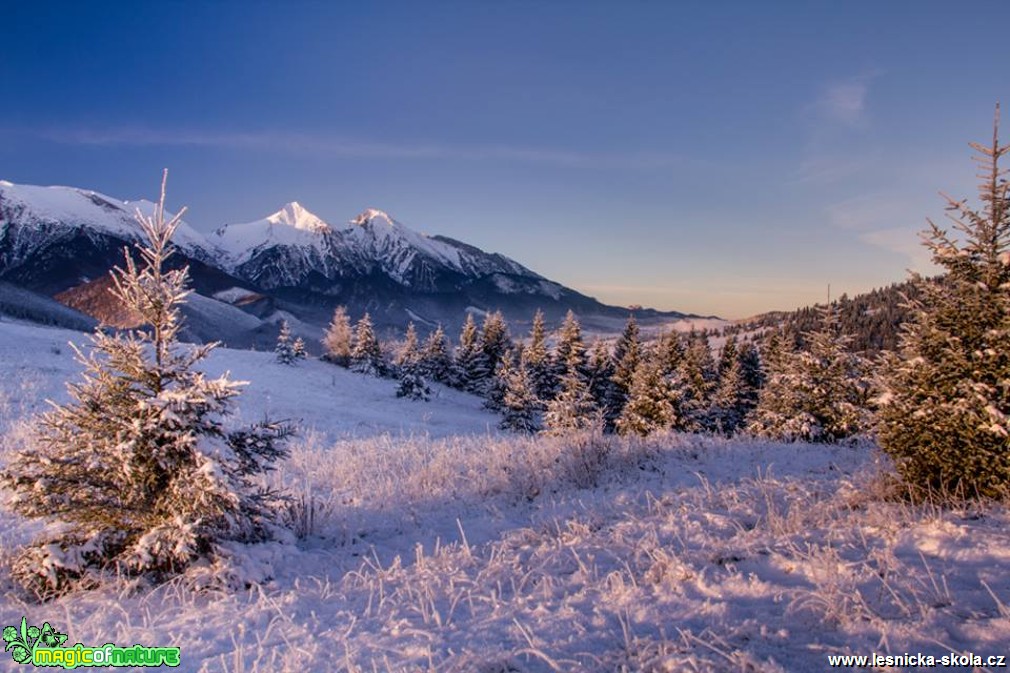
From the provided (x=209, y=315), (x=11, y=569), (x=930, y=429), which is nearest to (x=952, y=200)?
(x=930, y=429)

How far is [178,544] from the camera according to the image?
4.10 metres

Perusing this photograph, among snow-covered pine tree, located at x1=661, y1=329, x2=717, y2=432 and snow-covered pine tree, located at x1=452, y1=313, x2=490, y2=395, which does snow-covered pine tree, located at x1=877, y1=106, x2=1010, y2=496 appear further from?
snow-covered pine tree, located at x1=452, y1=313, x2=490, y2=395

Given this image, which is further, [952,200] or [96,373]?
[952,200]

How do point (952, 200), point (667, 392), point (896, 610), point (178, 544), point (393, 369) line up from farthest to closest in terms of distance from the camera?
point (393, 369) < point (667, 392) < point (952, 200) < point (178, 544) < point (896, 610)

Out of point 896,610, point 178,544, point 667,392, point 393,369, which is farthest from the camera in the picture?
point 393,369

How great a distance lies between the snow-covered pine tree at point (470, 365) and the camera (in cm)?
5353

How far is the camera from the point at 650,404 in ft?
86.8

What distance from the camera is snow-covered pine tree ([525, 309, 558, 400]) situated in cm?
4512

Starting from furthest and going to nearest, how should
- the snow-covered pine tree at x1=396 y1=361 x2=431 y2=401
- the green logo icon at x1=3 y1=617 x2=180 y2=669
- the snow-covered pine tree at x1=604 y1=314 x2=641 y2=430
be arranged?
the snow-covered pine tree at x1=396 y1=361 x2=431 y2=401 < the snow-covered pine tree at x1=604 y1=314 x2=641 y2=430 < the green logo icon at x1=3 y1=617 x2=180 y2=669

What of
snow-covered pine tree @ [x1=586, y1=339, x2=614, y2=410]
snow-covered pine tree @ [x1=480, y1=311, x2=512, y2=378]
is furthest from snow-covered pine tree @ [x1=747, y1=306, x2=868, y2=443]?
snow-covered pine tree @ [x1=480, y1=311, x2=512, y2=378]

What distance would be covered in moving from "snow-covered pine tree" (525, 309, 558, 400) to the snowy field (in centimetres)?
3782

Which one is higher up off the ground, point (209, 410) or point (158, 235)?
point (158, 235)

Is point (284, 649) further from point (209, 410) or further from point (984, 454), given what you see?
point (984, 454)

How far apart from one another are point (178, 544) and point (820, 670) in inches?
175
